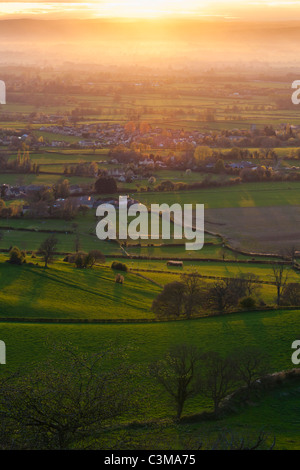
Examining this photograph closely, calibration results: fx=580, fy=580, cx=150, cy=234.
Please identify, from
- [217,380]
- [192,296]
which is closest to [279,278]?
[192,296]

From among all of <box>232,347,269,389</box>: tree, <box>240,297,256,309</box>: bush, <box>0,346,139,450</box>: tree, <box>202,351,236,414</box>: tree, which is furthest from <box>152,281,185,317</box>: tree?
<box>0,346,139,450</box>: tree

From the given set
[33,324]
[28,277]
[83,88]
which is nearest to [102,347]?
[33,324]

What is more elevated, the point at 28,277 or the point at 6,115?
the point at 6,115

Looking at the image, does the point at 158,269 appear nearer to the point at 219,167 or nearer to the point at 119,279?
the point at 119,279

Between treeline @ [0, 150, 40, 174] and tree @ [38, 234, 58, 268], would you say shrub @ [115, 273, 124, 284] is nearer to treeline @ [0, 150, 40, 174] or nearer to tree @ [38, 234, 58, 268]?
tree @ [38, 234, 58, 268]

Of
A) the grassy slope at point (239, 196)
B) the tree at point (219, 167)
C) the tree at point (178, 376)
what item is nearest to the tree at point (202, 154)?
the tree at point (219, 167)

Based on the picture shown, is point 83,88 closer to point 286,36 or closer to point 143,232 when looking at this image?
point 143,232
